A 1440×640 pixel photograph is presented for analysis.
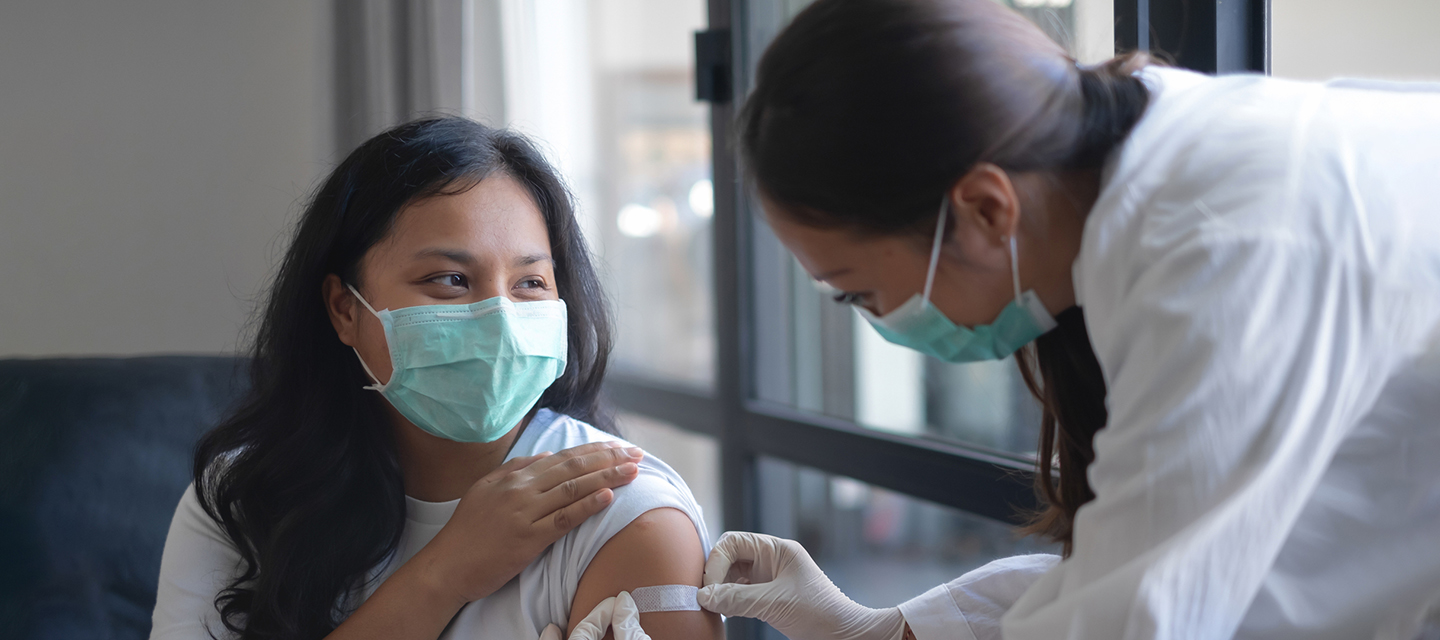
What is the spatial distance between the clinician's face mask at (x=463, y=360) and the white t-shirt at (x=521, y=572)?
0.11m

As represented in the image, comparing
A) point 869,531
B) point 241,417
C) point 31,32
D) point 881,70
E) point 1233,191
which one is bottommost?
point 869,531

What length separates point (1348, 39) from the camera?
125 centimetres

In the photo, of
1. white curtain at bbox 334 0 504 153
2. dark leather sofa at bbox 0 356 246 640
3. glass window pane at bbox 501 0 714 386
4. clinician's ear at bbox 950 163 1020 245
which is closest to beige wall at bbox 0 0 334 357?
white curtain at bbox 334 0 504 153

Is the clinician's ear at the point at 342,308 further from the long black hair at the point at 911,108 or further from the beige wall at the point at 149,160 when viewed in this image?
the beige wall at the point at 149,160

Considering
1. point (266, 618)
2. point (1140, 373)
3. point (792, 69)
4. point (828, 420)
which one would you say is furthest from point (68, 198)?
point (1140, 373)

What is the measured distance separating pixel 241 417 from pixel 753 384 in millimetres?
1226

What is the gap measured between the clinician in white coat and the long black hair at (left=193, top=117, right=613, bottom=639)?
597 millimetres

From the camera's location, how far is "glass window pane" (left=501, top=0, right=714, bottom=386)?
3.78m

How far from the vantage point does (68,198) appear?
2580mm

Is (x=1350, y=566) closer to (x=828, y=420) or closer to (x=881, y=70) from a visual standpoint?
(x=881, y=70)

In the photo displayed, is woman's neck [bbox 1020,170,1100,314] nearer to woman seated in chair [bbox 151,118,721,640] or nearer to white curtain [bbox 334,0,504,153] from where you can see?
woman seated in chair [bbox 151,118,721,640]

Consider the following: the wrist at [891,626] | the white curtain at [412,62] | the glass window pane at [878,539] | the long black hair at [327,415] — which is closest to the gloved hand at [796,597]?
the wrist at [891,626]

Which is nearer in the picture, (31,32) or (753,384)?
(753,384)

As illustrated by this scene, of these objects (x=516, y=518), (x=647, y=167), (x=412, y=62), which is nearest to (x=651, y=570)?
(x=516, y=518)
